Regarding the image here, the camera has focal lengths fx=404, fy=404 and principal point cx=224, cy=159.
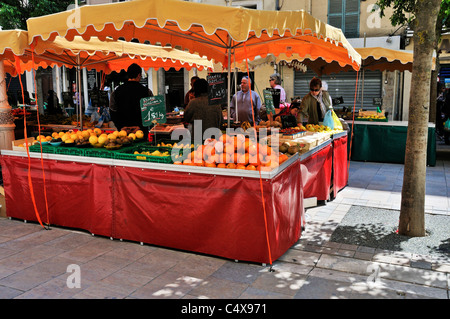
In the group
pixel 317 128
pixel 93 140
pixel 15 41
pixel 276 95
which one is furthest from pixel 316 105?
pixel 15 41

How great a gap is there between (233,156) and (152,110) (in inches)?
72.5

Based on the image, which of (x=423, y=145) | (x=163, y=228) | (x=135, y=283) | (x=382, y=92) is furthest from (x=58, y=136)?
(x=382, y=92)

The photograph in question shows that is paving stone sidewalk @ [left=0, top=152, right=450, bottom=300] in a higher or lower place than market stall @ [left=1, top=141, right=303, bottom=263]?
lower

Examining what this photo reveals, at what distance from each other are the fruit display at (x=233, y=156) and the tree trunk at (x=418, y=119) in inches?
70.2

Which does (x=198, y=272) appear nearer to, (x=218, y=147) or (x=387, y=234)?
(x=218, y=147)

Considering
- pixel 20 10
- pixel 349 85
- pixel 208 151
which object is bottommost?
pixel 208 151

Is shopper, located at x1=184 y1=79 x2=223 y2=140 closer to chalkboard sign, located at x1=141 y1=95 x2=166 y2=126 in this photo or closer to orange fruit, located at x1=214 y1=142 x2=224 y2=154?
chalkboard sign, located at x1=141 y1=95 x2=166 y2=126

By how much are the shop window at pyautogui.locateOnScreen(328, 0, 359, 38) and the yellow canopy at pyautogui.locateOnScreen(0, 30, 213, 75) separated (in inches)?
365

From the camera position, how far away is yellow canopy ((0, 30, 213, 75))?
17.9ft

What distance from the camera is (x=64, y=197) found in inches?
213

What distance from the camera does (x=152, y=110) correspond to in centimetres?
576

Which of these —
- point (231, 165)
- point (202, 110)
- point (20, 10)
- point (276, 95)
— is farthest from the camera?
point (20, 10)

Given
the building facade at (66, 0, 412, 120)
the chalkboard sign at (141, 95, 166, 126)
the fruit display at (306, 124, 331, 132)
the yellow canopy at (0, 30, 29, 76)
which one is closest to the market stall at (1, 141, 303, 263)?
the chalkboard sign at (141, 95, 166, 126)

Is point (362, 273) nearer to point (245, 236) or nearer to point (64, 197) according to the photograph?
point (245, 236)
